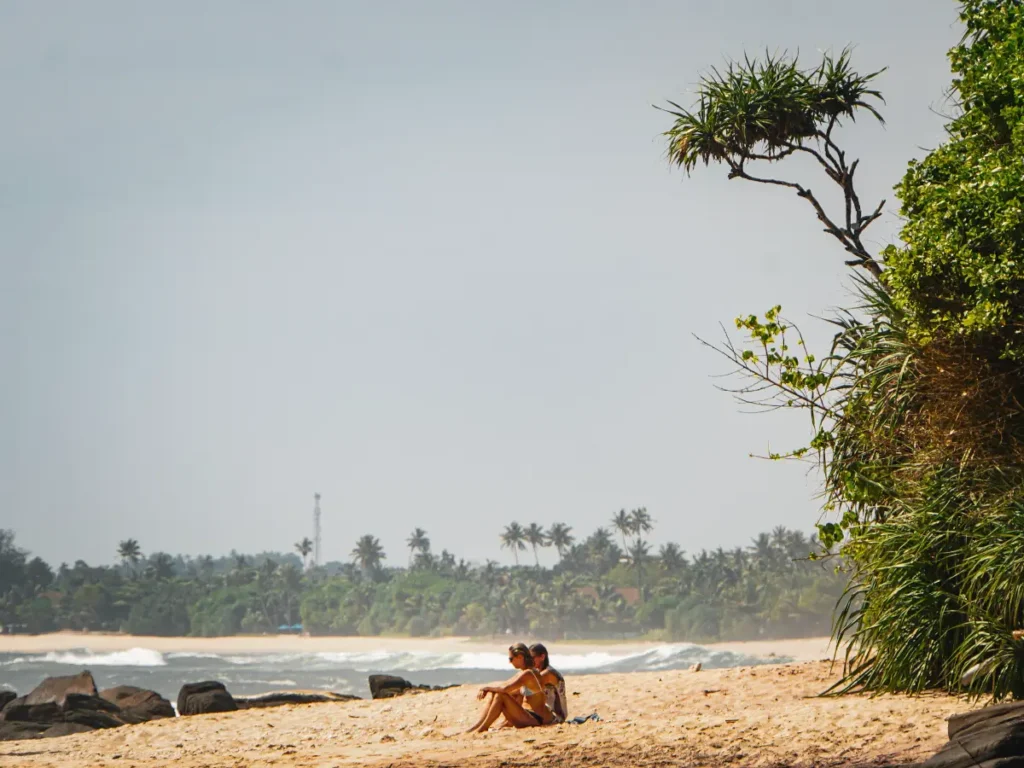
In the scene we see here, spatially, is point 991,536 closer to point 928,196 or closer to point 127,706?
point 928,196

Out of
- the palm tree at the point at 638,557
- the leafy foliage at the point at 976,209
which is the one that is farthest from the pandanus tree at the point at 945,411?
the palm tree at the point at 638,557

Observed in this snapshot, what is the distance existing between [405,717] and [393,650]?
12939 cm

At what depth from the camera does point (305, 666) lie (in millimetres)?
123812

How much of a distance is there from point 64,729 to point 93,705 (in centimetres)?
161

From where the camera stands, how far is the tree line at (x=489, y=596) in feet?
411

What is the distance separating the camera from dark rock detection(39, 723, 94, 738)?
50.4ft

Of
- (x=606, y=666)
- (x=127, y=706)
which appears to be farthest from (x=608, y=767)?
(x=606, y=666)

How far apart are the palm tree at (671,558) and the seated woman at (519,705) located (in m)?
131

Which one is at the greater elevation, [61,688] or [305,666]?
[61,688]

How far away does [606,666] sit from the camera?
109375 millimetres

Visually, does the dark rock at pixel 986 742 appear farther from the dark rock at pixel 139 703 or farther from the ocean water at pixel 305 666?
the ocean water at pixel 305 666

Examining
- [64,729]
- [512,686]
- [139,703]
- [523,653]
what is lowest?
[64,729]

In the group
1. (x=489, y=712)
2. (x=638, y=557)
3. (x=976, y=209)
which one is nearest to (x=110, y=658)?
(x=638, y=557)

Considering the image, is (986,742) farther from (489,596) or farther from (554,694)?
(489,596)
